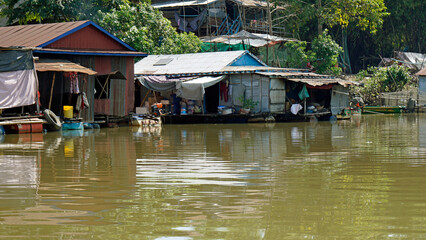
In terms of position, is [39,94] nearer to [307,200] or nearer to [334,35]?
[307,200]

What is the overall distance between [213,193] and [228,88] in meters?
21.2

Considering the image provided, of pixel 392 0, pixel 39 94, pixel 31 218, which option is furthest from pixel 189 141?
pixel 392 0

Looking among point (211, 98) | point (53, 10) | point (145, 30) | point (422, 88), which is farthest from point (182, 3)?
point (422, 88)

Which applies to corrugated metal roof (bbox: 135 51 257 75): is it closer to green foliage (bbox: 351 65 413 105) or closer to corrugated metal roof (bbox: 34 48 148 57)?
corrugated metal roof (bbox: 34 48 148 57)

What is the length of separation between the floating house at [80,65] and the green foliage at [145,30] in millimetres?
6113

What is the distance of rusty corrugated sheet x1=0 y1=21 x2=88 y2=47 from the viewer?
22.1 meters

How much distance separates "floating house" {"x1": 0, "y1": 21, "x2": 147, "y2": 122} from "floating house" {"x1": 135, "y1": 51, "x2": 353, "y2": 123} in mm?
3417

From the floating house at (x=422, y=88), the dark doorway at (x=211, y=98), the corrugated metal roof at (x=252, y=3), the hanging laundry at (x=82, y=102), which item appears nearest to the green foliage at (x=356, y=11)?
the floating house at (x=422, y=88)

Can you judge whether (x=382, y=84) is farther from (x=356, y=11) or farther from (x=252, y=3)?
(x=252, y=3)

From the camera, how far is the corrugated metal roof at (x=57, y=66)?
2053cm

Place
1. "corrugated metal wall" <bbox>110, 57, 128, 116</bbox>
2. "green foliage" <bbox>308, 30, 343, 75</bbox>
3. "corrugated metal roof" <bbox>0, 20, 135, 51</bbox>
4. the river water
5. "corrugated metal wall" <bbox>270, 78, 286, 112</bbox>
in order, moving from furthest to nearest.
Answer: "green foliage" <bbox>308, 30, 343, 75</bbox>
"corrugated metal wall" <bbox>270, 78, 286, 112</bbox>
"corrugated metal wall" <bbox>110, 57, 128, 116</bbox>
"corrugated metal roof" <bbox>0, 20, 135, 51</bbox>
the river water

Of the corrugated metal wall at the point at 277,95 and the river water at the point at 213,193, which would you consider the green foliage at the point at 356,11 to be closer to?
the corrugated metal wall at the point at 277,95

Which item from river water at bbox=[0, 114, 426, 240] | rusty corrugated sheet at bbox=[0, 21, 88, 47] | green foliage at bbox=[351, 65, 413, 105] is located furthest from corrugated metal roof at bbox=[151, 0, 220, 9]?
river water at bbox=[0, 114, 426, 240]

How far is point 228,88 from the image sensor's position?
28953 mm
